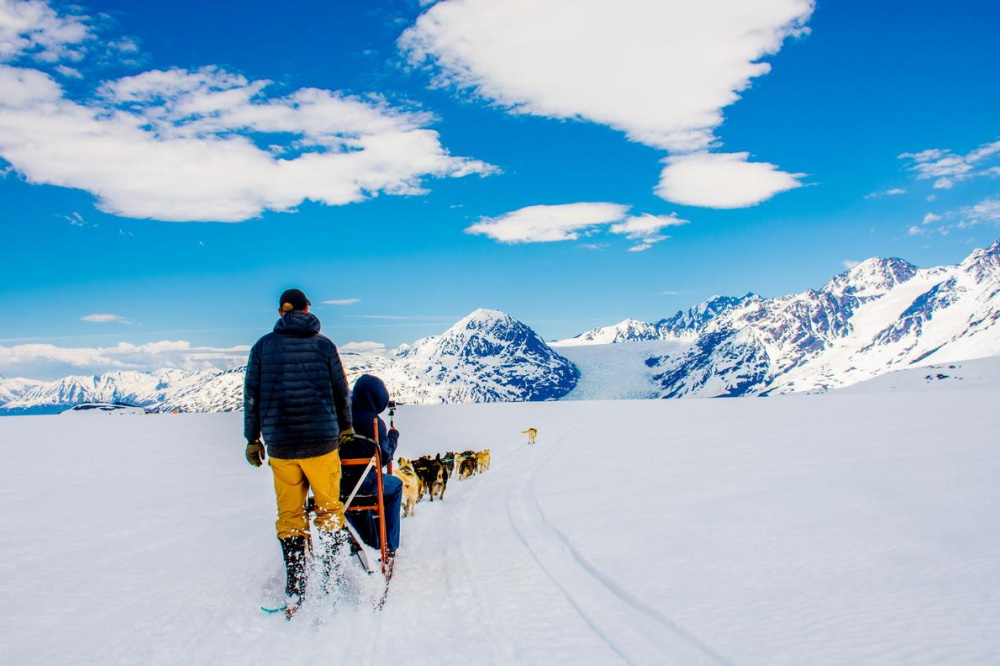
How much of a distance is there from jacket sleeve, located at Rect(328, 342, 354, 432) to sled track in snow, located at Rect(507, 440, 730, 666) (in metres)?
2.61

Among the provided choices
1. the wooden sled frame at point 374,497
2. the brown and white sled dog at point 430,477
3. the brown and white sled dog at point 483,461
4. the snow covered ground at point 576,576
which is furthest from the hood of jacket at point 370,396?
the brown and white sled dog at point 483,461

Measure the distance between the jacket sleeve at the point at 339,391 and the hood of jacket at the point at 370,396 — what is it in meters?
0.99

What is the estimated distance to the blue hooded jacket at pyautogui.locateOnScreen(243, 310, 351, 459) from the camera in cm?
528

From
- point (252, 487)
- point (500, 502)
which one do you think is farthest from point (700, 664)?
point (252, 487)

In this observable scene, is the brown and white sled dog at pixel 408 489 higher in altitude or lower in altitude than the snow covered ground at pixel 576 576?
higher

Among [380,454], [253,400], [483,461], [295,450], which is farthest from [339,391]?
[483,461]

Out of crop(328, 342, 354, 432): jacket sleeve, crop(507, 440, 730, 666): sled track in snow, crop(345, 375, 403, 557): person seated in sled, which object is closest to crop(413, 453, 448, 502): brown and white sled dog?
crop(507, 440, 730, 666): sled track in snow

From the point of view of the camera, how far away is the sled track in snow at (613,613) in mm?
4152

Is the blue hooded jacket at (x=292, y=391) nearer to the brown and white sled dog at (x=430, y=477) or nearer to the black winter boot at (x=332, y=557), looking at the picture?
the black winter boot at (x=332, y=557)

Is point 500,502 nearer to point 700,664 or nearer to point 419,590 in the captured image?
point 419,590

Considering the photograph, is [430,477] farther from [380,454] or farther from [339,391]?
[339,391]

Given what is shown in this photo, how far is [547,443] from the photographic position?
25812 mm

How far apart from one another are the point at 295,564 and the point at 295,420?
1.33 metres

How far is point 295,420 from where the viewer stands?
529 centimetres
